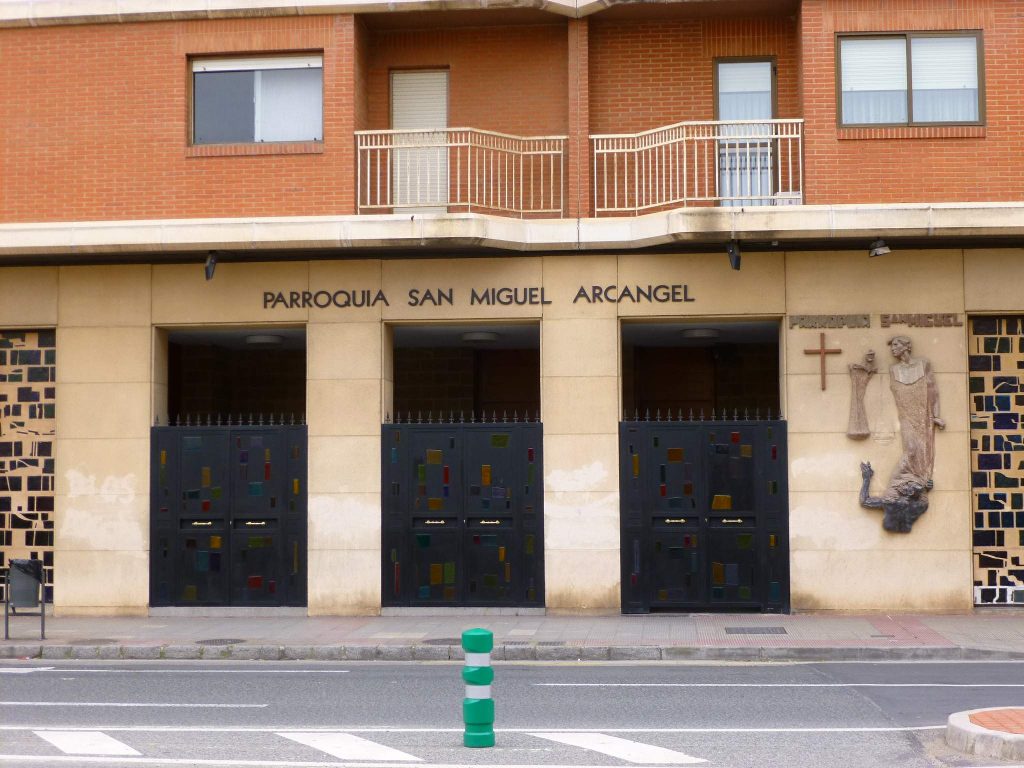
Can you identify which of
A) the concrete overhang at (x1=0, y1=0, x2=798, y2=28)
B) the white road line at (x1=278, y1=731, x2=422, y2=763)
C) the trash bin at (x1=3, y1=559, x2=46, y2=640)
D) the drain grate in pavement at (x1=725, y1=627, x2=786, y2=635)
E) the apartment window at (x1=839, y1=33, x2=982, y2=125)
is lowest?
the drain grate in pavement at (x1=725, y1=627, x2=786, y2=635)

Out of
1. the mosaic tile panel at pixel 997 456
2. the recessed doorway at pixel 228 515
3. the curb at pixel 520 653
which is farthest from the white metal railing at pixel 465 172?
the curb at pixel 520 653

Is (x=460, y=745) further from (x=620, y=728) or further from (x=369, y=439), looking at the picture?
(x=369, y=439)

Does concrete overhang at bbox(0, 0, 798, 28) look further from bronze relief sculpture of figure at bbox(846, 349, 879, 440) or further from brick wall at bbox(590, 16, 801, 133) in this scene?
Answer: bronze relief sculpture of figure at bbox(846, 349, 879, 440)

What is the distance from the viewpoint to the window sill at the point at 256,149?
1720 cm

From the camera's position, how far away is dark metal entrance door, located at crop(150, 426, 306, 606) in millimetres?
17297

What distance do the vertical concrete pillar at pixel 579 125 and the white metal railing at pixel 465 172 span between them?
216mm

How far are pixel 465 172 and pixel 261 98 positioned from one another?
2889mm

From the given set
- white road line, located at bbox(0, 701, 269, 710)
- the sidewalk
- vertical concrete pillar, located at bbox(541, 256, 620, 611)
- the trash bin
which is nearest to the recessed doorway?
the sidewalk

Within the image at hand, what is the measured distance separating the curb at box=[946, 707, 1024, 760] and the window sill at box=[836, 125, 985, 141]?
9.36 meters

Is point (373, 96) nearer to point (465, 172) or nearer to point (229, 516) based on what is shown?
point (465, 172)

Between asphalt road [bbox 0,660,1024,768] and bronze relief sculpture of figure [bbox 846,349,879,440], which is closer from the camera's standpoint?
asphalt road [bbox 0,660,1024,768]

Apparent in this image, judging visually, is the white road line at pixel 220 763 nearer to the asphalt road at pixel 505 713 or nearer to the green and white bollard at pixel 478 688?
the asphalt road at pixel 505 713

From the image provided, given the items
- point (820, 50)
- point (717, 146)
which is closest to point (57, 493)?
point (717, 146)

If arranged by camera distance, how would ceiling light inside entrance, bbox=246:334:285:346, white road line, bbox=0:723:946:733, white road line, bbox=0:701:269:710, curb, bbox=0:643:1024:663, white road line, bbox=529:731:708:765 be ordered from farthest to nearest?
ceiling light inside entrance, bbox=246:334:285:346 → curb, bbox=0:643:1024:663 → white road line, bbox=0:701:269:710 → white road line, bbox=0:723:946:733 → white road line, bbox=529:731:708:765
